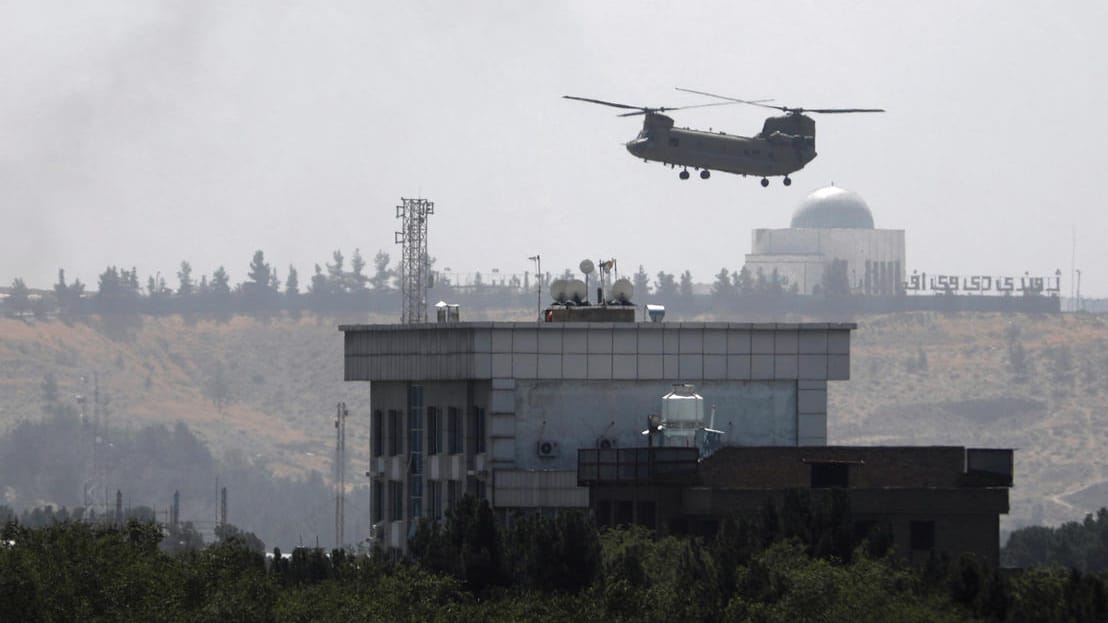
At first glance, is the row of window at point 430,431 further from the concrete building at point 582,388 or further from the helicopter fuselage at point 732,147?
the helicopter fuselage at point 732,147

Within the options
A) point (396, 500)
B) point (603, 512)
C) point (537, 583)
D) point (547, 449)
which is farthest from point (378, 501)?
point (537, 583)

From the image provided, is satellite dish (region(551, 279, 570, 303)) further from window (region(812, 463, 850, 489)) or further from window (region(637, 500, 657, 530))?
window (region(812, 463, 850, 489))

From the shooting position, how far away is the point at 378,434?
348ft

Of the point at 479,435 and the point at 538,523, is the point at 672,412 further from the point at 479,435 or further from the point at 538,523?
the point at 538,523

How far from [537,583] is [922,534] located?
61.0ft

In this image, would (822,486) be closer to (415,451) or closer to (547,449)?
(547,449)

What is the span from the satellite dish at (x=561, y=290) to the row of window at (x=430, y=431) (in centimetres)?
615

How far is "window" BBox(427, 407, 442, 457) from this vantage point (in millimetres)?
98062

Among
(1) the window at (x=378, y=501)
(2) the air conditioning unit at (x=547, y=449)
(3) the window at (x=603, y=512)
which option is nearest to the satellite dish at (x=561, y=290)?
(2) the air conditioning unit at (x=547, y=449)

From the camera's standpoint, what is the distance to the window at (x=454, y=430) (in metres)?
95.1

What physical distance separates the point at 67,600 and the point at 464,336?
31.3 metres

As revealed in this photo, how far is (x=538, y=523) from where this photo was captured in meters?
68.9

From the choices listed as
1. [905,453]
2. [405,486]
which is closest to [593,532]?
[905,453]

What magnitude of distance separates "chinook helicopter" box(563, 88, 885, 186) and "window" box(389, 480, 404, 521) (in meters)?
46.6
